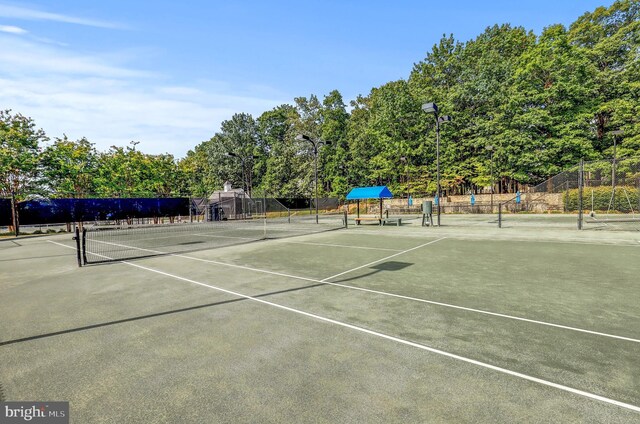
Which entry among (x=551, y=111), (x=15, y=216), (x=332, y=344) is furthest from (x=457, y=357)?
(x=551, y=111)

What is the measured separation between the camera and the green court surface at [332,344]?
2803 mm

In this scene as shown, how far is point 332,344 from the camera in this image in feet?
13.3

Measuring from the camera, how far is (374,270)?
8.54m

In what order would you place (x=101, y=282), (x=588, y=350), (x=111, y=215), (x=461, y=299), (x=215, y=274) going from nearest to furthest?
(x=588, y=350) → (x=461, y=299) → (x=101, y=282) → (x=215, y=274) → (x=111, y=215)

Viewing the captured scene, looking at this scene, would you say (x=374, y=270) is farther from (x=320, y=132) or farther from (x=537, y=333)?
(x=320, y=132)

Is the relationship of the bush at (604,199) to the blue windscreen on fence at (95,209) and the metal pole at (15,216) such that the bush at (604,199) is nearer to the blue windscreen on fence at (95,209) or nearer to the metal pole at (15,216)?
the blue windscreen on fence at (95,209)

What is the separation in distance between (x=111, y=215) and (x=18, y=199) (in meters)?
6.51

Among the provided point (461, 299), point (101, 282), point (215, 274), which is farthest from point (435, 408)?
point (101, 282)

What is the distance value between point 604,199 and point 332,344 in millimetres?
→ 35484
